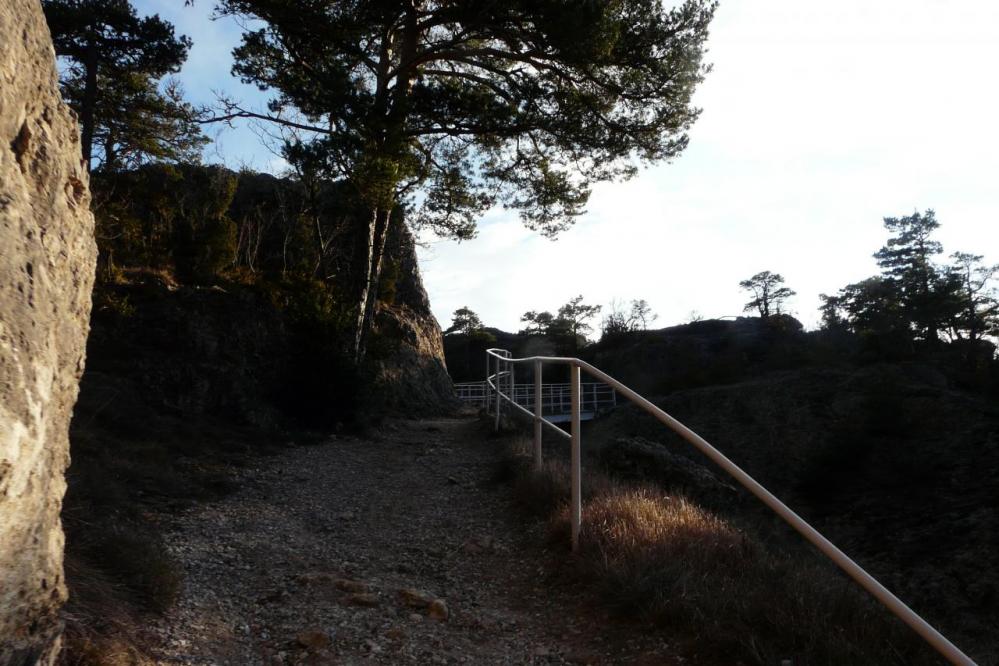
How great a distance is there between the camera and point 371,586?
3.72 meters

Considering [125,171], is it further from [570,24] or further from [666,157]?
[666,157]

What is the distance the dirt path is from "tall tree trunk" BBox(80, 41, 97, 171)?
818 cm

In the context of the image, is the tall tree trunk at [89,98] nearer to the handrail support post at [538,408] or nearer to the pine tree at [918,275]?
the handrail support post at [538,408]

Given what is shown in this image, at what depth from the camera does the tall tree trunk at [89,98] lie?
37.9 ft

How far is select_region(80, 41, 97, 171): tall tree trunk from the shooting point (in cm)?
1155

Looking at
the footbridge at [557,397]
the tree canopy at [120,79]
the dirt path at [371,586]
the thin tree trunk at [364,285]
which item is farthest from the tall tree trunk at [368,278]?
the footbridge at [557,397]

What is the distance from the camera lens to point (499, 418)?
33.0 ft

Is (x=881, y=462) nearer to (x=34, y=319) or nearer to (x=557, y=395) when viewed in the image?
(x=34, y=319)

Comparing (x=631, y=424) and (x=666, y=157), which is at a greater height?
(x=666, y=157)

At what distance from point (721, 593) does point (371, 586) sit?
1.85 m

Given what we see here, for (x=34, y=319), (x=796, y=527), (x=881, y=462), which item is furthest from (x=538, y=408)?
(x=881, y=462)

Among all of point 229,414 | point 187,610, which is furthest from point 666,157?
point 187,610

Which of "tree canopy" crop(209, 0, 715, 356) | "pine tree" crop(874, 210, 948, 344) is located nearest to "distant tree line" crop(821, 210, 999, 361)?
"pine tree" crop(874, 210, 948, 344)

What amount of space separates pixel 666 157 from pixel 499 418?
6.20 meters
